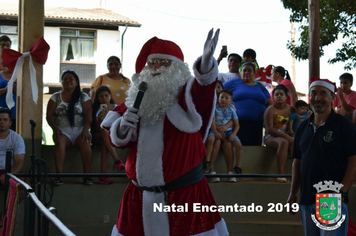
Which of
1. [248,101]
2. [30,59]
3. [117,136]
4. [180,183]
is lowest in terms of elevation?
[180,183]

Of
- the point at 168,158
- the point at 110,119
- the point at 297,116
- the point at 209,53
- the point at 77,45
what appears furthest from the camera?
the point at 77,45

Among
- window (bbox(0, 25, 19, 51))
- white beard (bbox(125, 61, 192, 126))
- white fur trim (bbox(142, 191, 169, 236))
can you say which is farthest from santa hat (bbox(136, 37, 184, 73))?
window (bbox(0, 25, 19, 51))

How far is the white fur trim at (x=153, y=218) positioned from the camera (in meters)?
3.20

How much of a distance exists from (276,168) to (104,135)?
250 cm

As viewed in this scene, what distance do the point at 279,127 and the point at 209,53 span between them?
13.5ft

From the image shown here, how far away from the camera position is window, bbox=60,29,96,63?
2194 cm

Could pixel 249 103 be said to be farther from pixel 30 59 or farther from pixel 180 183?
pixel 180 183

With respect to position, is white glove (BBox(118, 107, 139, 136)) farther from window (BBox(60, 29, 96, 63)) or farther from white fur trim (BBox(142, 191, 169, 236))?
window (BBox(60, 29, 96, 63))

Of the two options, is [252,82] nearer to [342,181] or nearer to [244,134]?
[244,134]

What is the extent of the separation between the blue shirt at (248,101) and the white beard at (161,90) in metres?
3.57

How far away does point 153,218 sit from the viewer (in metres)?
3.21

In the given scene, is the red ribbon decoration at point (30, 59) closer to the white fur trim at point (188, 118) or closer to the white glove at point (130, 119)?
the white glove at point (130, 119)

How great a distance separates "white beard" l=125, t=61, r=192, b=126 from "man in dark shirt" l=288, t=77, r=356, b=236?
1109 mm

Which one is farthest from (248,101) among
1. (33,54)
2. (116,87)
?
(33,54)
